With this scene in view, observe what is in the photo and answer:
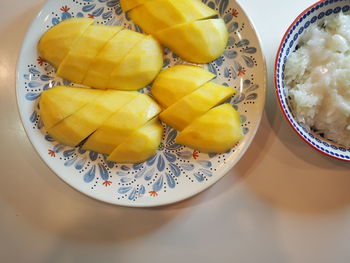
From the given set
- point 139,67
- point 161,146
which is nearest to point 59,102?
point 139,67

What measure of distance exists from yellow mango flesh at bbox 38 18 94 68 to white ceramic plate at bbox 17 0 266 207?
0.17 ft

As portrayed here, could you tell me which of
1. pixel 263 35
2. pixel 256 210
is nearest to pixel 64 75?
pixel 263 35

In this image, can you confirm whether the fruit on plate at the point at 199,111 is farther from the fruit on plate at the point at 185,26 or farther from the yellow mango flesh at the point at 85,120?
the yellow mango flesh at the point at 85,120

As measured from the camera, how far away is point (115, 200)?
4.42ft

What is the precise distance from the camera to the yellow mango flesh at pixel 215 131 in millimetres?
1349

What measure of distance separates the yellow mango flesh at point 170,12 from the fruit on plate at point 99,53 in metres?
0.09

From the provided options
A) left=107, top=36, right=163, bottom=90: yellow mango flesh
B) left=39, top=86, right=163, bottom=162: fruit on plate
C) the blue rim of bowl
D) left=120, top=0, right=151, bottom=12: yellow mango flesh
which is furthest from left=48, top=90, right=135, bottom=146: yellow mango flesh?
the blue rim of bowl

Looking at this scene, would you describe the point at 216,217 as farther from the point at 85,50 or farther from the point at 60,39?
the point at 60,39

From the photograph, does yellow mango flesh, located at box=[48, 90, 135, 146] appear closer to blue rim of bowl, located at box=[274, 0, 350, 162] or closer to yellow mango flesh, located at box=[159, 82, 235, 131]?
yellow mango flesh, located at box=[159, 82, 235, 131]

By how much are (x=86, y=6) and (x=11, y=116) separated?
681 millimetres

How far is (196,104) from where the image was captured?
1.35 m

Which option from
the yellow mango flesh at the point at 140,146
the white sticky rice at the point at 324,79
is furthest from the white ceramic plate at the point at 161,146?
the white sticky rice at the point at 324,79

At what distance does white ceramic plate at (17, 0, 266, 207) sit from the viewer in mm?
1367

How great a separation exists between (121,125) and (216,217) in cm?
65
